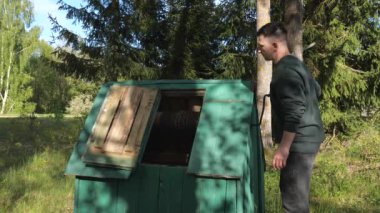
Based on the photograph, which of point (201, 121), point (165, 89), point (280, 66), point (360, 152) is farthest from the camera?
point (360, 152)

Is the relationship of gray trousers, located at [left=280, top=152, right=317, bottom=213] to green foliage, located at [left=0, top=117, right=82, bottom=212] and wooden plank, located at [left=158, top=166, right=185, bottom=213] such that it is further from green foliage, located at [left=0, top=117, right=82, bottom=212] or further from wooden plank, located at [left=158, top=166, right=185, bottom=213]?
green foliage, located at [left=0, top=117, right=82, bottom=212]

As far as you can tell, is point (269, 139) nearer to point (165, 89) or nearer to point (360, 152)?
point (360, 152)

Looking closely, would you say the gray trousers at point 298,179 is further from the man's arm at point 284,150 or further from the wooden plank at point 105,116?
the wooden plank at point 105,116

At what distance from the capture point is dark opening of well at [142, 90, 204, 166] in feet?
15.2

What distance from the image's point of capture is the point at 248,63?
12.9 m

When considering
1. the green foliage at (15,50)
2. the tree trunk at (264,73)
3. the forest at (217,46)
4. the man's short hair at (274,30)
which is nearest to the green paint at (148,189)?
the man's short hair at (274,30)

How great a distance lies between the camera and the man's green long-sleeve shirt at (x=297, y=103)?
9.32ft

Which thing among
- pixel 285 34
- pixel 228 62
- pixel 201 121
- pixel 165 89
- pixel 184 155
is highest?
pixel 228 62

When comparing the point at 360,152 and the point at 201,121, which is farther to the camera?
the point at 360,152

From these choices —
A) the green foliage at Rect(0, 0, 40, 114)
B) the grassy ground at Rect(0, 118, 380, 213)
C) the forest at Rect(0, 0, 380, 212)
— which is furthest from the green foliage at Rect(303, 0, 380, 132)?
the green foliage at Rect(0, 0, 40, 114)

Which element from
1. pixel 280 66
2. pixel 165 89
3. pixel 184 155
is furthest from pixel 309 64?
pixel 280 66

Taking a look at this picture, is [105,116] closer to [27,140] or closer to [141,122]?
[141,122]

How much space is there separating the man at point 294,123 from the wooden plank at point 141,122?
4.34ft

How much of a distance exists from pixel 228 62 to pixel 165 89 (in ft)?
27.6
